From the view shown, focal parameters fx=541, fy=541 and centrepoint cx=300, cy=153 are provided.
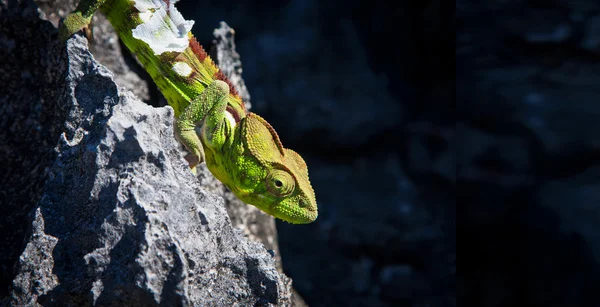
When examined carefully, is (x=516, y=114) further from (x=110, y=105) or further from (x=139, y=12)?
(x=110, y=105)

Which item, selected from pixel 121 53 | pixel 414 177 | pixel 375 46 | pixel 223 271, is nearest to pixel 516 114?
pixel 414 177

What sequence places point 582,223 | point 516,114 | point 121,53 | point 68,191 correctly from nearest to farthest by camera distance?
point 68,191 < point 121,53 < point 582,223 < point 516,114

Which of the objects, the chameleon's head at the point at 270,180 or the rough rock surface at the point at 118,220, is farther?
the chameleon's head at the point at 270,180

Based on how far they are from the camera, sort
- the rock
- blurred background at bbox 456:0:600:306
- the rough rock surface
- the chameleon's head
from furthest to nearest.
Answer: blurred background at bbox 456:0:600:306 → the chameleon's head → the rock → the rough rock surface

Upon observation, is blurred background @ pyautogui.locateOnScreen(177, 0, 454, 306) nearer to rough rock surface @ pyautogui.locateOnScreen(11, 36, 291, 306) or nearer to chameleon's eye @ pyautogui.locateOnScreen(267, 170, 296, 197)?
chameleon's eye @ pyautogui.locateOnScreen(267, 170, 296, 197)

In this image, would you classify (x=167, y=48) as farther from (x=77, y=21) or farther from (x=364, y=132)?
(x=364, y=132)

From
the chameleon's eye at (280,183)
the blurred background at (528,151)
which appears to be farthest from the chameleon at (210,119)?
the blurred background at (528,151)

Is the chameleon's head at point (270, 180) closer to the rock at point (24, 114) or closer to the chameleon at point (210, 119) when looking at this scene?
the chameleon at point (210, 119)

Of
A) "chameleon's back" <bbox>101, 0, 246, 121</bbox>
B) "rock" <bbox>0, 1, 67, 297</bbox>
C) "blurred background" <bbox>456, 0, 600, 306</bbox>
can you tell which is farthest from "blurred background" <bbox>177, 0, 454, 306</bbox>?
"rock" <bbox>0, 1, 67, 297</bbox>
